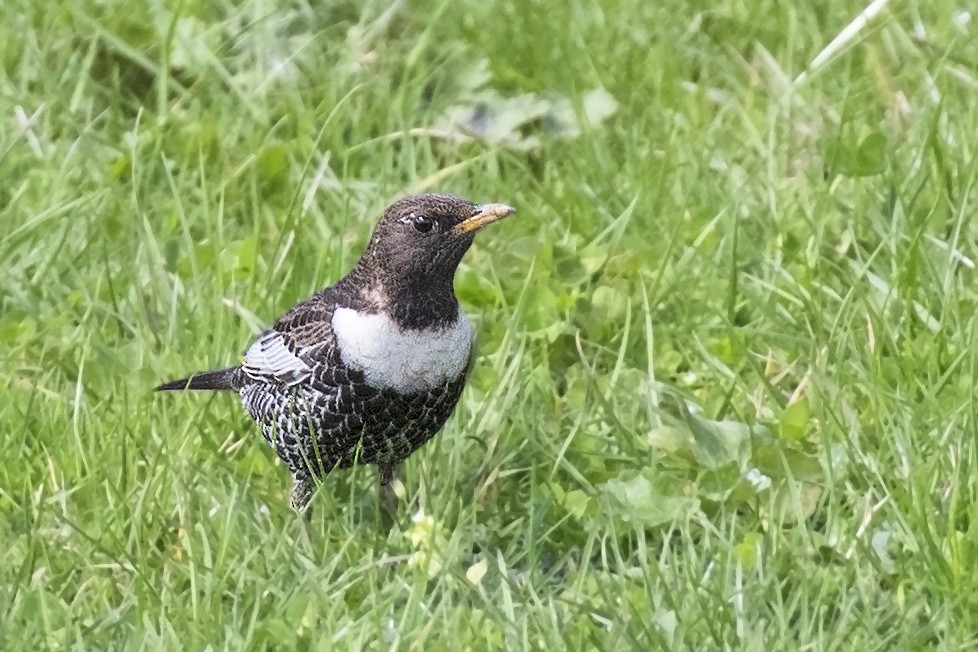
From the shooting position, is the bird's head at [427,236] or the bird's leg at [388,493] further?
the bird's leg at [388,493]

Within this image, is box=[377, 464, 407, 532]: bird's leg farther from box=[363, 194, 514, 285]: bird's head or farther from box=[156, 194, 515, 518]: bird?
box=[363, 194, 514, 285]: bird's head

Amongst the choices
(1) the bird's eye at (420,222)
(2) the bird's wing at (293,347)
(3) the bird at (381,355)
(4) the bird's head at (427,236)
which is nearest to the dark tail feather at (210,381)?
(2) the bird's wing at (293,347)

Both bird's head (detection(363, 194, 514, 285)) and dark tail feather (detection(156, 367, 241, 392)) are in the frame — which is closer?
bird's head (detection(363, 194, 514, 285))

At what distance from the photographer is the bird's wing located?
13.5ft

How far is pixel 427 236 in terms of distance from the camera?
161 inches

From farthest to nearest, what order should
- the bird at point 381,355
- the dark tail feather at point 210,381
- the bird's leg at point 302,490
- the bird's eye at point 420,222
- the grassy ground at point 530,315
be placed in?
1. the dark tail feather at point 210,381
2. the bird's leg at point 302,490
3. the bird's eye at point 420,222
4. the bird at point 381,355
5. the grassy ground at point 530,315

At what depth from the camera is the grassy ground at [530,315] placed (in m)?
3.75

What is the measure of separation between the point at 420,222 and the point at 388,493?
75 cm

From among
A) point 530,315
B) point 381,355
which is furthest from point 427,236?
point 530,315

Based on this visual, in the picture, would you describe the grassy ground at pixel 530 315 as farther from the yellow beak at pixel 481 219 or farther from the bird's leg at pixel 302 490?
the yellow beak at pixel 481 219

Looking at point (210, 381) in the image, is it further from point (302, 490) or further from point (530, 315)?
point (530, 315)

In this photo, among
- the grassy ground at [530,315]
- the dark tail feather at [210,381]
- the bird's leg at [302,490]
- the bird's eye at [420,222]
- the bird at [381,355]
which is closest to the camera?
the grassy ground at [530,315]

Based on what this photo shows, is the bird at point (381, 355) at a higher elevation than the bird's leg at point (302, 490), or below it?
higher

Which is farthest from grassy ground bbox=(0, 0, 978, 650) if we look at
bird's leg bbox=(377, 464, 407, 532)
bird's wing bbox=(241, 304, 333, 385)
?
bird's wing bbox=(241, 304, 333, 385)
